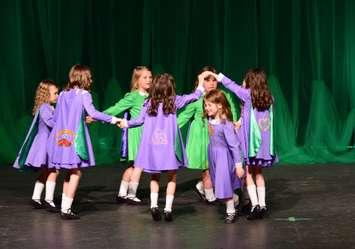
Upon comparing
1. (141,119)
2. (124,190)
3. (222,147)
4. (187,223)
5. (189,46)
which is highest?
(189,46)

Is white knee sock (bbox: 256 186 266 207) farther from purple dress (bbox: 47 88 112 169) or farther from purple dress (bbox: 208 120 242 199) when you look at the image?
purple dress (bbox: 47 88 112 169)

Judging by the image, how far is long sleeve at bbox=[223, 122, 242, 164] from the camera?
5.80m

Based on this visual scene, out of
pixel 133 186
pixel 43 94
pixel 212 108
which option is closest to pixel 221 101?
pixel 212 108

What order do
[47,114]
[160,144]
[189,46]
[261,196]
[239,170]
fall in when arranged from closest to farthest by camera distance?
[239,170]
[160,144]
[261,196]
[47,114]
[189,46]

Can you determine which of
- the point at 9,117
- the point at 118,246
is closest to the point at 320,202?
the point at 118,246

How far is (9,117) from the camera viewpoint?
10.0 metres

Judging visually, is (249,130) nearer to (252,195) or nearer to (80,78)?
(252,195)

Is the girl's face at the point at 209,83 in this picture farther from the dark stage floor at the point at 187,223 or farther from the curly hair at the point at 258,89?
the dark stage floor at the point at 187,223

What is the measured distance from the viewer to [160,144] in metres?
5.96

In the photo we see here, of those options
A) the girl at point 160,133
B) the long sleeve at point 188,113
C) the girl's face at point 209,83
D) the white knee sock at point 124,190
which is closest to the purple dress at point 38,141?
the white knee sock at point 124,190

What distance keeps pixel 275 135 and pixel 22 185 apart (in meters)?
3.46

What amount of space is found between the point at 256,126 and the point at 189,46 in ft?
14.0

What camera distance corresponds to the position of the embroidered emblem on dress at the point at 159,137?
597 centimetres

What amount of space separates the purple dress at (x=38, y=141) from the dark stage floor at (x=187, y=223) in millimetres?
417
